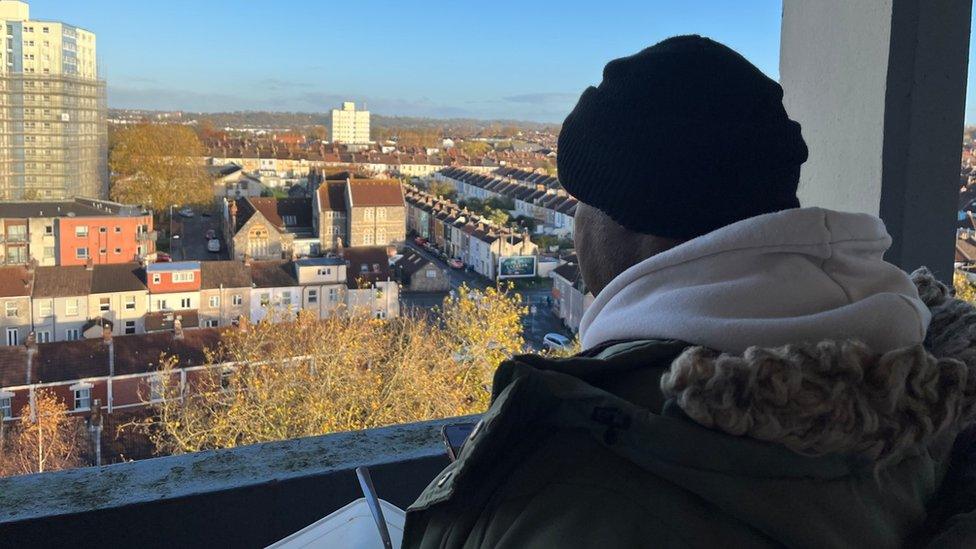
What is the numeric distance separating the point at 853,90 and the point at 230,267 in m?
8.04

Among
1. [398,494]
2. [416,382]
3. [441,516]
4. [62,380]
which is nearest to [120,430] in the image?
[62,380]

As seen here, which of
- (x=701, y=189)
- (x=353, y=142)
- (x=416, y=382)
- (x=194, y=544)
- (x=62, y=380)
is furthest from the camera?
(x=353, y=142)

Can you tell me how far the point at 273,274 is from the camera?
8711 millimetres

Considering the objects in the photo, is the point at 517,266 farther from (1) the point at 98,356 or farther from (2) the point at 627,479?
(2) the point at 627,479

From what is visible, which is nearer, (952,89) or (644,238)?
(644,238)

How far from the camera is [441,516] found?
474 mm

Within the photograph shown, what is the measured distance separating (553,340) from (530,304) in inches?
39.4

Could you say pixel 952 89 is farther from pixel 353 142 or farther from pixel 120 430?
pixel 353 142

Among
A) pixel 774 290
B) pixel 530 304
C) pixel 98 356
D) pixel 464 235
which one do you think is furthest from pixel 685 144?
pixel 464 235

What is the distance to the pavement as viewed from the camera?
11.7 m

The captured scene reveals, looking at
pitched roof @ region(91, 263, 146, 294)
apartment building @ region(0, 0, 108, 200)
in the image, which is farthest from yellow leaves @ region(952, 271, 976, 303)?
apartment building @ region(0, 0, 108, 200)

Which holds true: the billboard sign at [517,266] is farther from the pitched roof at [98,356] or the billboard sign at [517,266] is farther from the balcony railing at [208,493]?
the balcony railing at [208,493]

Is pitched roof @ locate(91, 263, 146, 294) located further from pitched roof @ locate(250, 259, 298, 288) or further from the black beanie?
the black beanie

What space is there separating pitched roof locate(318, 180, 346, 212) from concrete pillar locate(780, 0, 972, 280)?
40.5 feet
